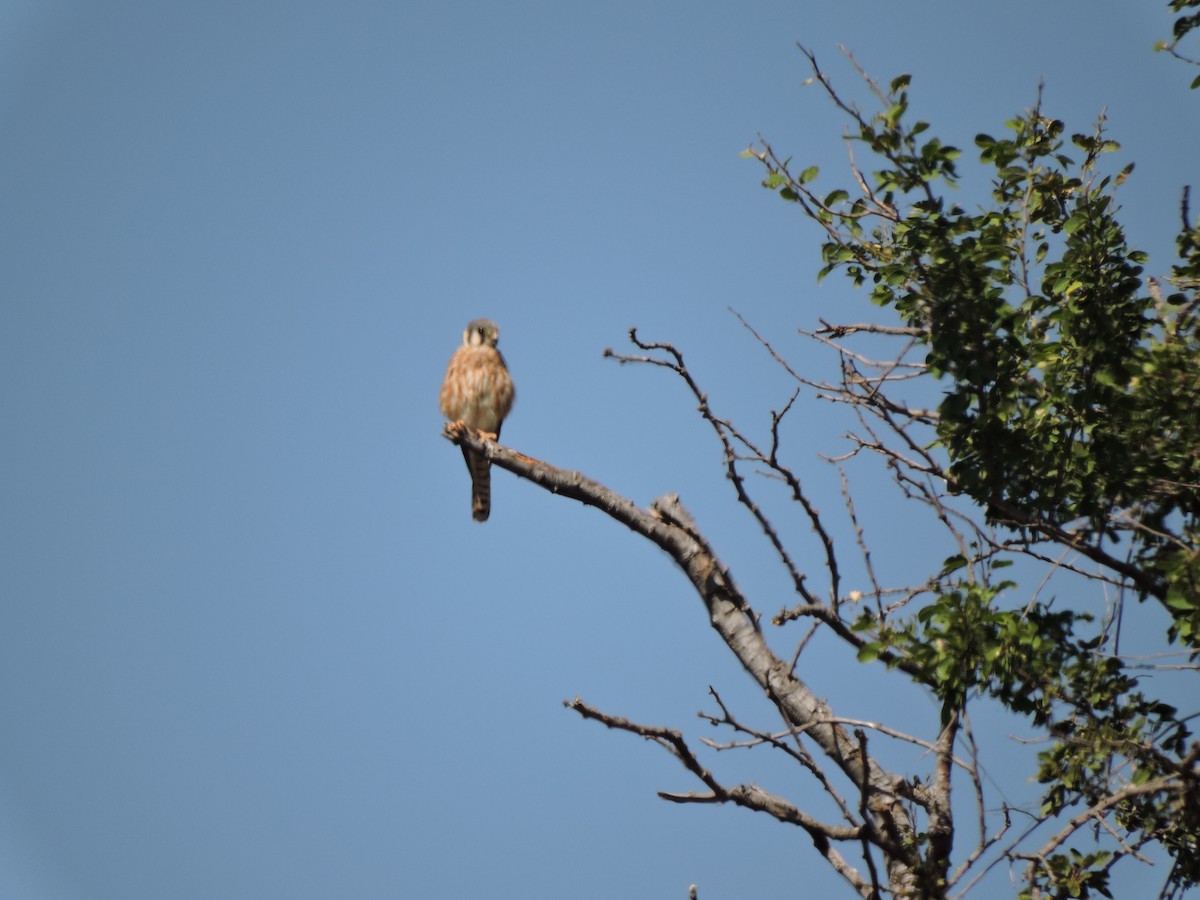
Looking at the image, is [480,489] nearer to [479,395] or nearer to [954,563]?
[479,395]

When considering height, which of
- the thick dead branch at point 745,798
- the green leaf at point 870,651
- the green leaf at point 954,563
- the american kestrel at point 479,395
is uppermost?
the american kestrel at point 479,395

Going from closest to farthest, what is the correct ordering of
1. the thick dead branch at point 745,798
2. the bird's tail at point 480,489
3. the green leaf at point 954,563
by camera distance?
the thick dead branch at point 745,798 < the green leaf at point 954,563 < the bird's tail at point 480,489

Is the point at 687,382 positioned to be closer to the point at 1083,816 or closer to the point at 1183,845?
the point at 1083,816

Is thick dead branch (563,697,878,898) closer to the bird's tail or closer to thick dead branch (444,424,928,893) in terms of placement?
thick dead branch (444,424,928,893)

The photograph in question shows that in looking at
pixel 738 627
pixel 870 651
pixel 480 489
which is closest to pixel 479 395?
pixel 480 489

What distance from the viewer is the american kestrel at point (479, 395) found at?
988 centimetres

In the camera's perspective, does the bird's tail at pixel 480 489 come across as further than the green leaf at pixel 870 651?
Yes

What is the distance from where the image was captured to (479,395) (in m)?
9.94

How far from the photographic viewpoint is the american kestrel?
9883 mm

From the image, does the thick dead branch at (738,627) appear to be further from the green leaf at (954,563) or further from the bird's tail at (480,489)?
the bird's tail at (480,489)

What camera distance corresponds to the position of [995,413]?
435 cm

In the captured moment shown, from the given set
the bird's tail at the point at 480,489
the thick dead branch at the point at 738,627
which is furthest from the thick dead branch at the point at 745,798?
the bird's tail at the point at 480,489

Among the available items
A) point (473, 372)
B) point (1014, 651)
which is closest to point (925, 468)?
point (1014, 651)

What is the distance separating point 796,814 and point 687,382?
5.48 feet
